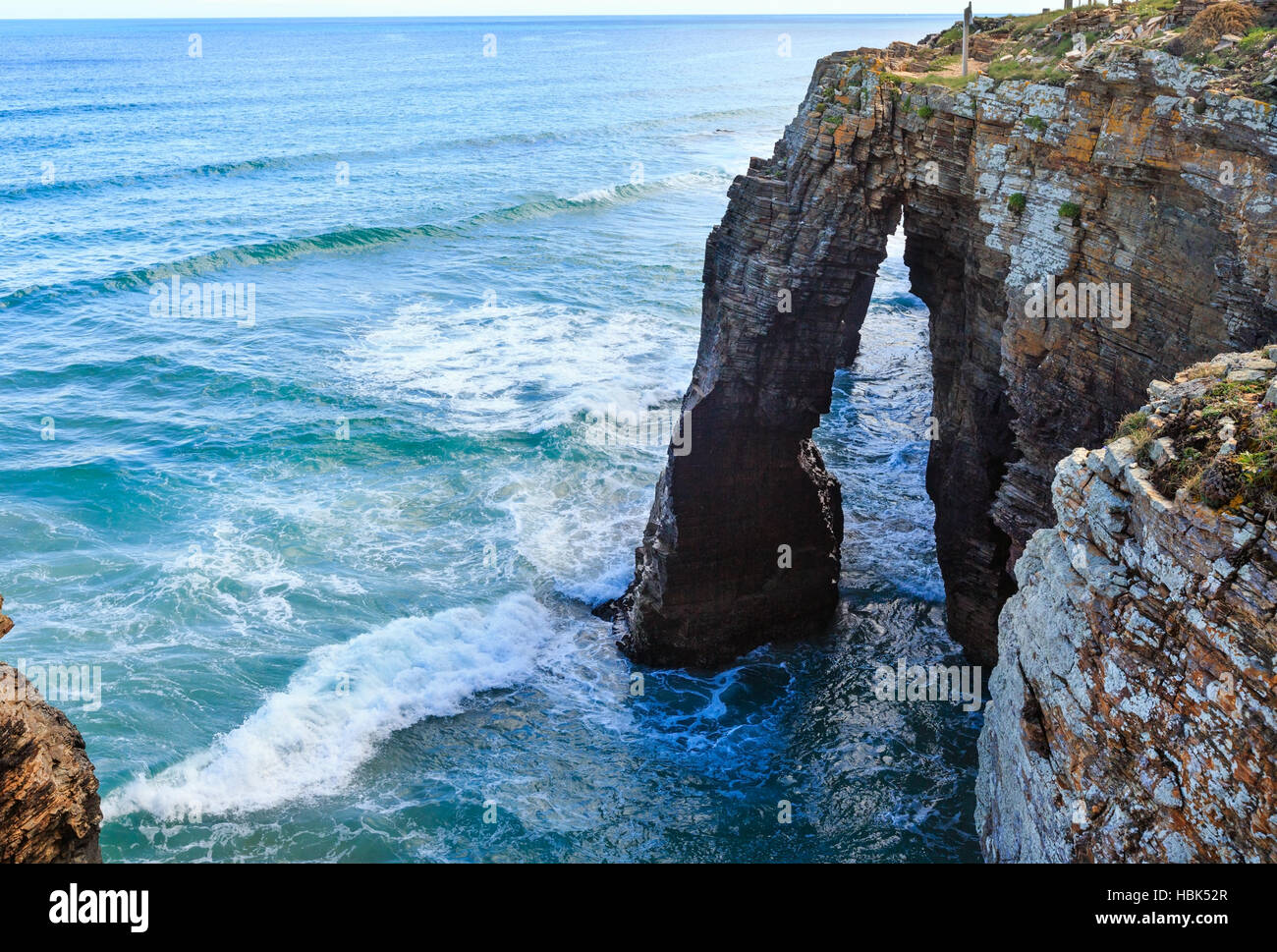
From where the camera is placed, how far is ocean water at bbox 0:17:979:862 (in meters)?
20.5

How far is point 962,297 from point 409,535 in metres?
16.1

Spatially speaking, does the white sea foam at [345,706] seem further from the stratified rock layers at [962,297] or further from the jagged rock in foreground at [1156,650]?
the jagged rock in foreground at [1156,650]

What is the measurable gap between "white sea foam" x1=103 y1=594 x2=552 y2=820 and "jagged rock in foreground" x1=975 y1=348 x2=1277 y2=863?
550 inches

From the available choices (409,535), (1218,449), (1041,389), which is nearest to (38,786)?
(1218,449)

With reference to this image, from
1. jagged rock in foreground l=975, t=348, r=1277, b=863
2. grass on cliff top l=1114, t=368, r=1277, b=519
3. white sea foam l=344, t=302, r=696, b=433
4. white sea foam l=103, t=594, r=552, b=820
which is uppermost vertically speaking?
grass on cliff top l=1114, t=368, r=1277, b=519

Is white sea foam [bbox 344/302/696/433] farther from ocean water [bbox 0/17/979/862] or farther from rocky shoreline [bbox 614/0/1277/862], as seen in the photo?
rocky shoreline [bbox 614/0/1277/862]

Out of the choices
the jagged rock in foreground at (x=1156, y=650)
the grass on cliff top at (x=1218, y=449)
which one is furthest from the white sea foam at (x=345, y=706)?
the grass on cliff top at (x=1218, y=449)

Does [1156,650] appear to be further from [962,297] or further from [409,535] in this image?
[409,535]

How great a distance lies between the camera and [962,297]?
22.2m

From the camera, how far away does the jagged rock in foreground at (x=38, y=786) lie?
9.62 meters

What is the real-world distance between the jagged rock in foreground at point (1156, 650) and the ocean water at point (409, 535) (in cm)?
823

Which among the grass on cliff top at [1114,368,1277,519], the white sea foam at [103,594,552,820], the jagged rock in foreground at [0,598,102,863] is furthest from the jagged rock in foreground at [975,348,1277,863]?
the white sea foam at [103,594,552,820]

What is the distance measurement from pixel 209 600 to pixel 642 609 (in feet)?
36.4

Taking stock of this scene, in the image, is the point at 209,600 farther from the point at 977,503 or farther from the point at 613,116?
the point at 613,116
